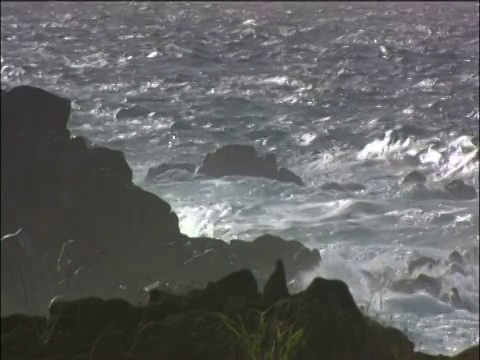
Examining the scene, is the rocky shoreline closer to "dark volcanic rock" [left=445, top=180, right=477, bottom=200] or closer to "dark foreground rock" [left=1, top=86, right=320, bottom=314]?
"dark foreground rock" [left=1, top=86, right=320, bottom=314]

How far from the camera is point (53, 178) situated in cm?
259

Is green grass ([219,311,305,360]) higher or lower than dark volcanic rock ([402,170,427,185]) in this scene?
higher

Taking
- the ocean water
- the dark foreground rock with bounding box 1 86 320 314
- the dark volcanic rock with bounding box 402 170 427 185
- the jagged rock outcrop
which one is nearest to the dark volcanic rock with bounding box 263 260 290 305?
the dark foreground rock with bounding box 1 86 320 314

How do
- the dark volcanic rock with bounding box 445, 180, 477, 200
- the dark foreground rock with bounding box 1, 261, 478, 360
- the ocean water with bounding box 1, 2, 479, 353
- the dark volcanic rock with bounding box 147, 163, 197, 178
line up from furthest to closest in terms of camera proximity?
the dark volcanic rock with bounding box 445, 180, 477, 200 < the dark volcanic rock with bounding box 147, 163, 197, 178 < the ocean water with bounding box 1, 2, 479, 353 < the dark foreground rock with bounding box 1, 261, 478, 360

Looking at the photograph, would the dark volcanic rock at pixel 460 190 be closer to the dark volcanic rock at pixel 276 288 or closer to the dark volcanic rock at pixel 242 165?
the dark volcanic rock at pixel 242 165

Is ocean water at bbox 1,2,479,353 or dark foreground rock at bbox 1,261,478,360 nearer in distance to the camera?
dark foreground rock at bbox 1,261,478,360

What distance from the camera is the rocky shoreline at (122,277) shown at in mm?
1816

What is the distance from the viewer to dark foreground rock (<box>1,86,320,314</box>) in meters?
2.45

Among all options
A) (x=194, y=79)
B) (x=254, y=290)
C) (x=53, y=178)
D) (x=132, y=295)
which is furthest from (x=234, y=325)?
(x=194, y=79)

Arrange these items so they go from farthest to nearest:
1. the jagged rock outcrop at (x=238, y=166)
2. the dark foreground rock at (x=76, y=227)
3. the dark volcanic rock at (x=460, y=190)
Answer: the dark volcanic rock at (x=460, y=190) → the jagged rock outcrop at (x=238, y=166) → the dark foreground rock at (x=76, y=227)

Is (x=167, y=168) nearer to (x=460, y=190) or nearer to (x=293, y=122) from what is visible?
(x=293, y=122)

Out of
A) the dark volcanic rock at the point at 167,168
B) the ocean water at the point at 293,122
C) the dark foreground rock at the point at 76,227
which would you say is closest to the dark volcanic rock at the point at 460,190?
the ocean water at the point at 293,122

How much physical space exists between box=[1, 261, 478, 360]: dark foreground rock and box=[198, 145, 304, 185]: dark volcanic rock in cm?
176

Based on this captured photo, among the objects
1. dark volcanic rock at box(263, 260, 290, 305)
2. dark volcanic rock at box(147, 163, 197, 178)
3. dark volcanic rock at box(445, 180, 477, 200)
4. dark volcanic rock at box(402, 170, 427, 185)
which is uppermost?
dark volcanic rock at box(263, 260, 290, 305)
